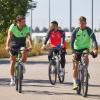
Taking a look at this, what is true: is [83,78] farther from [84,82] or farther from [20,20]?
[20,20]

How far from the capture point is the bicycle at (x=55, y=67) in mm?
15889

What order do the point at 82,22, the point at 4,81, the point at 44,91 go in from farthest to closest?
the point at 4,81, the point at 44,91, the point at 82,22

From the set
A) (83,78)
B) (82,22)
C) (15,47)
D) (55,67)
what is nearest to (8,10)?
(55,67)

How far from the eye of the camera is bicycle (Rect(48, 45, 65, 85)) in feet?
52.1

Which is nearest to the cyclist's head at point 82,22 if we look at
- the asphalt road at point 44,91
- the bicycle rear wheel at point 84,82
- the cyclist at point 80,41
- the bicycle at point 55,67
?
the cyclist at point 80,41

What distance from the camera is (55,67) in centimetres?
1600

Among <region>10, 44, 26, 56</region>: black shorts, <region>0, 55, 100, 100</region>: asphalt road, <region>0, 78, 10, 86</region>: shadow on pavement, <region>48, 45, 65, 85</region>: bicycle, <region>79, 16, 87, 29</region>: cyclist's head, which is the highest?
<region>79, 16, 87, 29</region>: cyclist's head

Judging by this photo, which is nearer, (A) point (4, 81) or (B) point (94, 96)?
(B) point (94, 96)

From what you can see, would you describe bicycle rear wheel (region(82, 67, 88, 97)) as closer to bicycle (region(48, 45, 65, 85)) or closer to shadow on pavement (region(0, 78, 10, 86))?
bicycle (region(48, 45, 65, 85))

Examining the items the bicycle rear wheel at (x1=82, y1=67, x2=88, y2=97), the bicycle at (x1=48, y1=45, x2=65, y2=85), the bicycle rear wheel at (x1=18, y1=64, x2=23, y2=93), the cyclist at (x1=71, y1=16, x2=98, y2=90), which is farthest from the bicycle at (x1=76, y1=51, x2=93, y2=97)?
the bicycle at (x1=48, y1=45, x2=65, y2=85)

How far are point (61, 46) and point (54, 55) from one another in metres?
0.35

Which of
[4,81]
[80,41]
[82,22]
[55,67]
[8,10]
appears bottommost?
[4,81]

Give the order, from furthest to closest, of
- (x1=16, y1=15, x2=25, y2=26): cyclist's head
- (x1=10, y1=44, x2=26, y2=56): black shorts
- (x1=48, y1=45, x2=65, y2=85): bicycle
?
(x1=48, y1=45, x2=65, y2=85): bicycle
(x1=10, y1=44, x2=26, y2=56): black shorts
(x1=16, y1=15, x2=25, y2=26): cyclist's head

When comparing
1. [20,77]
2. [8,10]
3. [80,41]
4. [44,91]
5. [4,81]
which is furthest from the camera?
[8,10]
